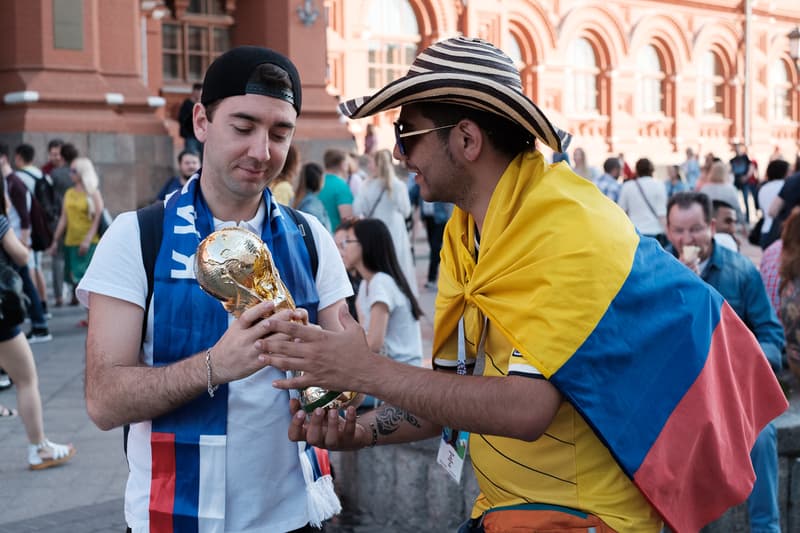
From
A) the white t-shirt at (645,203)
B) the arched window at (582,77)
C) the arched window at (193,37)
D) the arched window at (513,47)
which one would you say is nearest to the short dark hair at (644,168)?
the white t-shirt at (645,203)

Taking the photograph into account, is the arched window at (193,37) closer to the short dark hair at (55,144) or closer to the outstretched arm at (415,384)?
the short dark hair at (55,144)

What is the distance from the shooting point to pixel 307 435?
251 cm

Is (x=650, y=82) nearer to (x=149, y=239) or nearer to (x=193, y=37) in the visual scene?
(x=193, y=37)

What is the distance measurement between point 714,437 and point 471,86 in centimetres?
97

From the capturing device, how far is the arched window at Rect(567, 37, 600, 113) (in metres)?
32.2

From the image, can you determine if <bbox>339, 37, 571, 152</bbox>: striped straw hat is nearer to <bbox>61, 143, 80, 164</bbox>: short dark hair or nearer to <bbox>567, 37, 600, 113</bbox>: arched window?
<bbox>61, 143, 80, 164</bbox>: short dark hair

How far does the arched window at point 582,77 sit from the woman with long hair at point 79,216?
73.9 ft

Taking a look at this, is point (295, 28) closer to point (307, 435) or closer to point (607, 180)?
point (607, 180)

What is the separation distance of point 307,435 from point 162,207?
2.17 feet

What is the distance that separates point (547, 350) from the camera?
2225mm

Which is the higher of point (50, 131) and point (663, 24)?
point (663, 24)

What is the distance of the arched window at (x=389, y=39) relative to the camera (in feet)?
87.4

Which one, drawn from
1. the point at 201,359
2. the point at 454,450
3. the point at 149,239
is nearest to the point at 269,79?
the point at 149,239

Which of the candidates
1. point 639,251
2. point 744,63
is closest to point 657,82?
point 744,63
